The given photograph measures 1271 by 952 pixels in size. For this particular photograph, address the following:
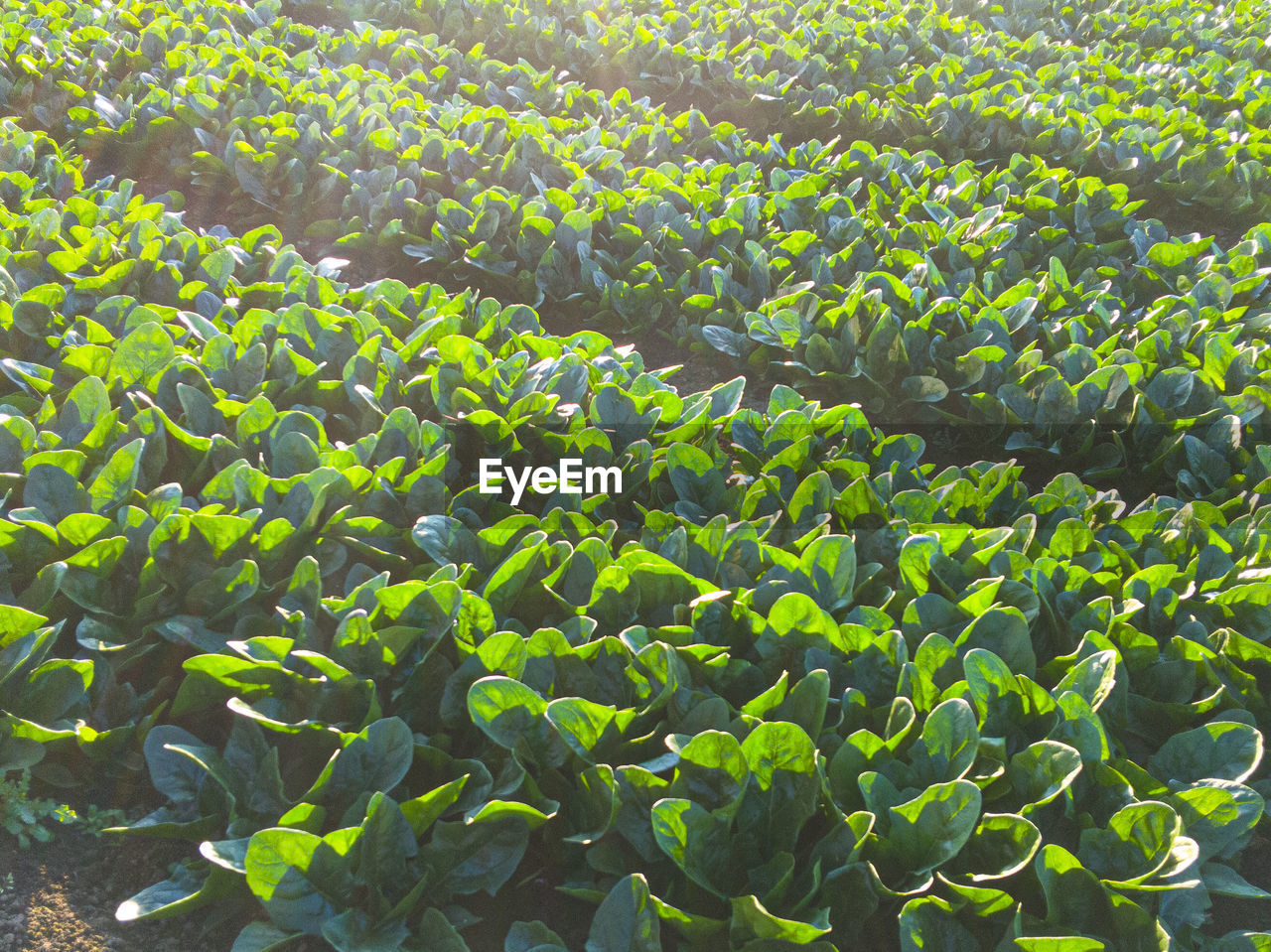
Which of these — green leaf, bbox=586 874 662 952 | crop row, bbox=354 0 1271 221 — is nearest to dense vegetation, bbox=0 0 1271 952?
green leaf, bbox=586 874 662 952

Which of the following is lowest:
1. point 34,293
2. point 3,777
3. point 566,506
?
point 3,777

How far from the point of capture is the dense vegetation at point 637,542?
6.13 feet

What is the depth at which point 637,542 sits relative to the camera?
8.80ft

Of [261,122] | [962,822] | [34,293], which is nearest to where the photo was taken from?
[962,822]

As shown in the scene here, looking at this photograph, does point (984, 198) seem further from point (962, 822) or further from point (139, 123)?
point (139, 123)

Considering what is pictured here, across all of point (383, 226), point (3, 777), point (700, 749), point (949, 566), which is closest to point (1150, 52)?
point (383, 226)

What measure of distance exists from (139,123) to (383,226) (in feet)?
6.22

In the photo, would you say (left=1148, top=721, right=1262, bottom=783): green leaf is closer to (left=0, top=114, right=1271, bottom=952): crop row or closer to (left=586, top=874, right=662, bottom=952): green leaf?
(left=0, top=114, right=1271, bottom=952): crop row

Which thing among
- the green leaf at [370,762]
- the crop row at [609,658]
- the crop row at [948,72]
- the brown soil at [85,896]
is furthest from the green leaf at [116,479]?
the crop row at [948,72]

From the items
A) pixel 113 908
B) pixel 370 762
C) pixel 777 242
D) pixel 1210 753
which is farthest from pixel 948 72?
pixel 113 908

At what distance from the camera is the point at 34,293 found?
3260 mm

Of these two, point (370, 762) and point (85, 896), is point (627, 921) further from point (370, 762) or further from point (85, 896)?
point (85, 896)

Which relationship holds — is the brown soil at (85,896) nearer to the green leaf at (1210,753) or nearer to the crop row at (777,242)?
the green leaf at (1210,753)

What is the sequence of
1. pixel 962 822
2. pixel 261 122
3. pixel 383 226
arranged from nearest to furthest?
pixel 962 822
pixel 383 226
pixel 261 122
